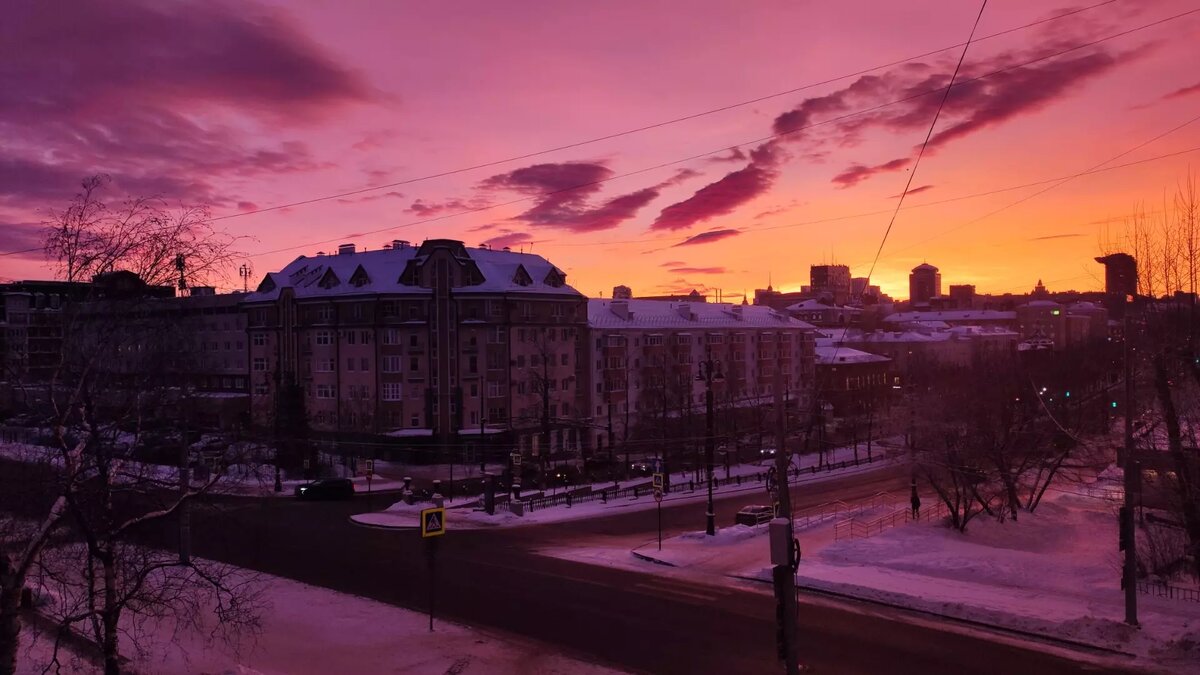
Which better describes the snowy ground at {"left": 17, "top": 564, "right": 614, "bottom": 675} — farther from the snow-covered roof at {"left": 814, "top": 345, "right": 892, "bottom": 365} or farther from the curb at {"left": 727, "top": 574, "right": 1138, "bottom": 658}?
the snow-covered roof at {"left": 814, "top": 345, "right": 892, "bottom": 365}

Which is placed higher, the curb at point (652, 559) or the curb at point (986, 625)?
the curb at point (986, 625)

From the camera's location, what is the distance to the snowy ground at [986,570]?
18.4 metres

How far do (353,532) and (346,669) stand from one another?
17.8m

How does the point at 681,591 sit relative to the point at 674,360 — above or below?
below

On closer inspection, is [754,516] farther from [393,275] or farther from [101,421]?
[393,275]

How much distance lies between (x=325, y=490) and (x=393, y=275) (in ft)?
85.6

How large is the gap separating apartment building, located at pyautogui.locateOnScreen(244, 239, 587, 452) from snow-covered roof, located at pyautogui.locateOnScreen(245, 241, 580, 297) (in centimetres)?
12

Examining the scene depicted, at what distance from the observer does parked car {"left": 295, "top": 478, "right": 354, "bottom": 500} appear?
43625mm

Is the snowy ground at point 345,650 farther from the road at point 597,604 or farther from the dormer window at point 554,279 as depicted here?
the dormer window at point 554,279

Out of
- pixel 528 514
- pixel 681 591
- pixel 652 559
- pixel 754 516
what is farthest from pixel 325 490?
pixel 681 591

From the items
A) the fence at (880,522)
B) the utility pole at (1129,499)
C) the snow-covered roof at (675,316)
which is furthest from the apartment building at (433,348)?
the utility pole at (1129,499)

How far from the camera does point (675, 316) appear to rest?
8625 cm

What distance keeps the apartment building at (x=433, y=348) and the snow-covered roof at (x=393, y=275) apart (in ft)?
0.41

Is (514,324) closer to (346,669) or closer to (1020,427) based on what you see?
(1020,427)
